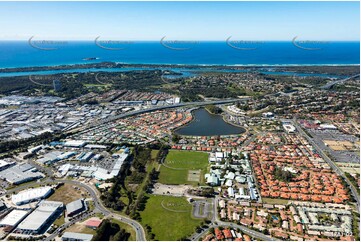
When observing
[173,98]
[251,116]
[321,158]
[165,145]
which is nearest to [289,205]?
[321,158]

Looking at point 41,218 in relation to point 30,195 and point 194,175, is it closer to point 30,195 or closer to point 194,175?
point 30,195

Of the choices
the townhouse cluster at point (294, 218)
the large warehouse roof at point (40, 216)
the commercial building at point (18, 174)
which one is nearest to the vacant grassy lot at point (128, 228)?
the large warehouse roof at point (40, 216)

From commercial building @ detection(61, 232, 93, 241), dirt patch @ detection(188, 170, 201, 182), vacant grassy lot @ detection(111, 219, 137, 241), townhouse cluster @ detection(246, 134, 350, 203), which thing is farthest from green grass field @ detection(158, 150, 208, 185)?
commercial building @ detection(61, 232, 93, 241)

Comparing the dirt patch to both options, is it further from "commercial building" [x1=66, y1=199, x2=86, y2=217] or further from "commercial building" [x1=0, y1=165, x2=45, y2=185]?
"commercial building" [x1=0, y1=165, x2=45, y2=185]

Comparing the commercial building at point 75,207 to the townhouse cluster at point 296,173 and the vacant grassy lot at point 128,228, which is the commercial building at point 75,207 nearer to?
the vacant grassy lot at point 128,228

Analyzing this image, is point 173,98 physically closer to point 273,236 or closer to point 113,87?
point 113,87
